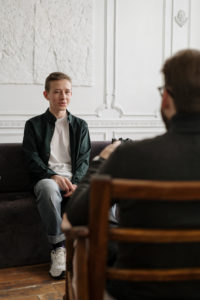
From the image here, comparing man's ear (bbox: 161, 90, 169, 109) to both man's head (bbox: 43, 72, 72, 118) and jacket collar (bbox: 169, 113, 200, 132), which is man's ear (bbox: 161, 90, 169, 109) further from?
man's head (bbox: 43, 72, 72, 118)

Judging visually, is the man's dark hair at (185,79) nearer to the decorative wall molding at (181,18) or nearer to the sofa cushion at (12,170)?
the sofa cushion at (12,170)

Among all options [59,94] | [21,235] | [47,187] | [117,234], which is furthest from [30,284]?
[117,234]

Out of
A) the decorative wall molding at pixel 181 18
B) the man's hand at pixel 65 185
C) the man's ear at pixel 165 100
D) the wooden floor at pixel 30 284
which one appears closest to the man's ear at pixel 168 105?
the man's ear at pixel 165 100

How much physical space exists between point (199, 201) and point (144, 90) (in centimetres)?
389

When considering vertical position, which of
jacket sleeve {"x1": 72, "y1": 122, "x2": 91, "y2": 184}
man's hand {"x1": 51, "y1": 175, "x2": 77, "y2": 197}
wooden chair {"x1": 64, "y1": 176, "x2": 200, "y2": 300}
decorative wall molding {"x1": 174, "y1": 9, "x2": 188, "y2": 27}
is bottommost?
man's hand {"x1": 51, "y1": 175, "x2": 77, "y2": 197}

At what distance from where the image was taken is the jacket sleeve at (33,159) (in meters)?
2.68

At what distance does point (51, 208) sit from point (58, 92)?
2.99 feet

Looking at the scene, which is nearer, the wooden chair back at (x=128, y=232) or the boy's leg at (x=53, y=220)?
the wooden chair back at (x=128, y=232)

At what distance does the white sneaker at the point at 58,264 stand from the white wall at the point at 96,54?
2.07m

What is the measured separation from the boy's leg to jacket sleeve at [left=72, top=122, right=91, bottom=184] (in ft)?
0.95

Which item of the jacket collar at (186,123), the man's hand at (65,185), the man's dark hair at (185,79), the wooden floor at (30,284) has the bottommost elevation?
the wooden floor at (30,284)

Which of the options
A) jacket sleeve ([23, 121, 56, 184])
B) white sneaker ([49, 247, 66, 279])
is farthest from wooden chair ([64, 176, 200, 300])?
jacket sleeve ([23, 121, 56, 184])

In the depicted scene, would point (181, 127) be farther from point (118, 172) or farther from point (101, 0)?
point (101, 0)

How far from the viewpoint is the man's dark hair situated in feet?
3.27
